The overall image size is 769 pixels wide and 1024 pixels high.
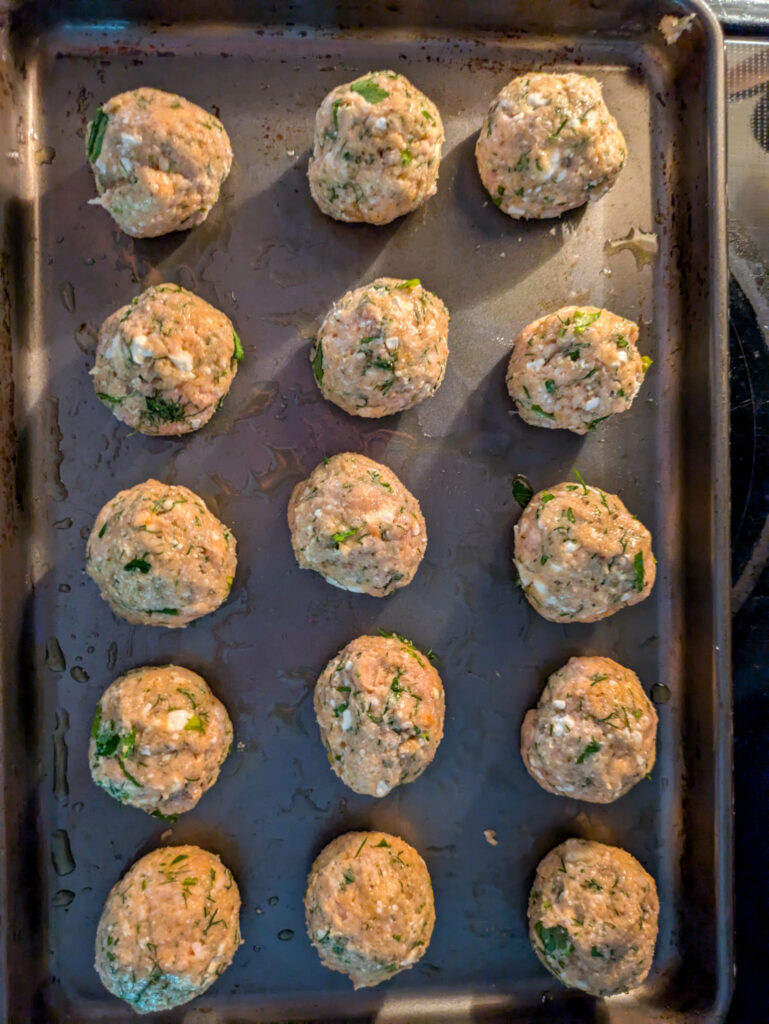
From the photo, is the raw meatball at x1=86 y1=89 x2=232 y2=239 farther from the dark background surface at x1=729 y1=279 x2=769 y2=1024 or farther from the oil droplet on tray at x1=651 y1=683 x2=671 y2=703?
the oil droplet on tray at x1=651 y1=683 x2=671 y2=703

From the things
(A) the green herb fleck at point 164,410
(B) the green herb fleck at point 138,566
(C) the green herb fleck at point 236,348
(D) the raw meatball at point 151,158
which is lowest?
(B) the green herb fleck at point 138,566

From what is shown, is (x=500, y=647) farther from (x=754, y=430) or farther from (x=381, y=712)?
(x=754, y=430)

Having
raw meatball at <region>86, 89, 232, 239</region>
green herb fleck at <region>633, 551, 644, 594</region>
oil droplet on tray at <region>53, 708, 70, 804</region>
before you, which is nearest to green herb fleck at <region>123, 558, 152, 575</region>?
oil droplet on tray at <region>53, 708, 70, 804</region>

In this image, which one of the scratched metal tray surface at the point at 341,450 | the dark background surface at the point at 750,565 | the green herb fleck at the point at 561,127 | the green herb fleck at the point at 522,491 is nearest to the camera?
the green herb fleck at the point at 561,127

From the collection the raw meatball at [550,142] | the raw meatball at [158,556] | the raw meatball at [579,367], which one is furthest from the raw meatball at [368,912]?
the raw meatball at [550,142]

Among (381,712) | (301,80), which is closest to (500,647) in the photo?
(381,712)

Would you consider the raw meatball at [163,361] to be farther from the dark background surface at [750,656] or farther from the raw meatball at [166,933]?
the dark background surface at [750,656]
